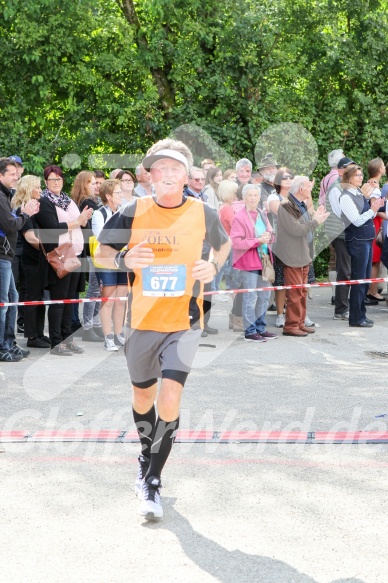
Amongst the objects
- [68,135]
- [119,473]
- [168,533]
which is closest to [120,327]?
[119,473]

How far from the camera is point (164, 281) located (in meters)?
5.24

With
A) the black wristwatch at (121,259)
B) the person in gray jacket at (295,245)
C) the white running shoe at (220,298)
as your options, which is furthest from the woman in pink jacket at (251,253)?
the black wristwatch at (121,259)

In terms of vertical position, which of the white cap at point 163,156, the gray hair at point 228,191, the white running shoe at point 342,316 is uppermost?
the white cap at point 163,156

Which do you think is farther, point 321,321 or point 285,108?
point 285,108

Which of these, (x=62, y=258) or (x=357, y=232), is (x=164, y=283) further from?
(x=357, y=232)

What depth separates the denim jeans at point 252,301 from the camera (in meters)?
10.5

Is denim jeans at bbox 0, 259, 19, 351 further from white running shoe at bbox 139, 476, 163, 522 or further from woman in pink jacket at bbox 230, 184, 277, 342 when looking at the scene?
white running shoe at bbox 139, 476, 163, 522

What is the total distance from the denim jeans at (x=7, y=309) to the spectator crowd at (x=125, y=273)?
0.4 inches

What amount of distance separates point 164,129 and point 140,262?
456 inches

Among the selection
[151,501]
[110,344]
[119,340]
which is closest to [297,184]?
[119,340]

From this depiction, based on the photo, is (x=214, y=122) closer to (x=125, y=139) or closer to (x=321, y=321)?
(x=125, y=139)

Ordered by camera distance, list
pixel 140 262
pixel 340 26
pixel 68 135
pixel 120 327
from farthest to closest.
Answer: pixel 340 26, pixel 68 135, pixel 120 327, pixel 140 262

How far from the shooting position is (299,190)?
10.8 metres

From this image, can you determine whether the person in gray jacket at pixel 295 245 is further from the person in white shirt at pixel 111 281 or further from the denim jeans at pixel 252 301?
the person in white shirt at pixel 111 281
